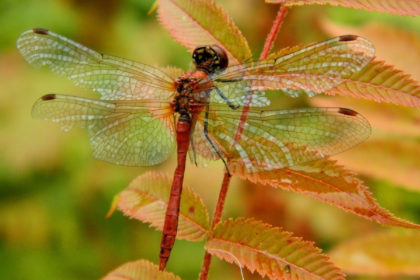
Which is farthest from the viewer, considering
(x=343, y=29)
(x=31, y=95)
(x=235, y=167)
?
(x=31, y=95)

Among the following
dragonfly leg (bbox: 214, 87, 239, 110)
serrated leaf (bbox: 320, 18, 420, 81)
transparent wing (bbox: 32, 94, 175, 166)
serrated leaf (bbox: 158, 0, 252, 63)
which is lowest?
transparent wing (bbox: 32, 94, 175, 166)

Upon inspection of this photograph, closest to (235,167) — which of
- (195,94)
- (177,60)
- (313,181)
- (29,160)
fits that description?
(313,181)

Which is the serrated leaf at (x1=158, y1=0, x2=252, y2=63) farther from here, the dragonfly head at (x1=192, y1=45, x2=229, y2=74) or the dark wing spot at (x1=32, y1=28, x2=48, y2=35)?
the dark wing spot at (x1=32, y1=28, x2=48, y2=35)

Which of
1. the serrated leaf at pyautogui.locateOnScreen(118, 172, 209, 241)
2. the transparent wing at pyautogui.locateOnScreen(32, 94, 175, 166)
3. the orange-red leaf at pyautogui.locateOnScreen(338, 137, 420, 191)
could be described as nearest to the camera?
the serrated leaf at pyautogui.locateOnScreen(118, 172, 209, 241)

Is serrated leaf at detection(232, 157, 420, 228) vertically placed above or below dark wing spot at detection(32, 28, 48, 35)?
below

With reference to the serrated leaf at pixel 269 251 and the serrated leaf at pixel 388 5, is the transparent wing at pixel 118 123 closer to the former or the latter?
the serrated leaf at pixel 269 251

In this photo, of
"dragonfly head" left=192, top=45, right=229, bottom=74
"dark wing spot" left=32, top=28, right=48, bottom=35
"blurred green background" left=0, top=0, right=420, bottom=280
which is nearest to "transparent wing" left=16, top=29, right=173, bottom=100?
"dark wing spot" left=32, top=28, right=48, bottom=35

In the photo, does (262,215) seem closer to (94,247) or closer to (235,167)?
(94,247)
